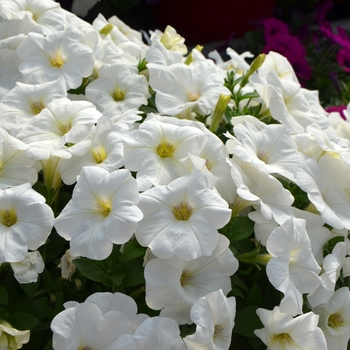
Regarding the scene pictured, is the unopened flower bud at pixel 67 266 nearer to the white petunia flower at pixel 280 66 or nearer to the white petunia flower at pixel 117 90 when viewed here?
the white petunia flower at pixel 117 90

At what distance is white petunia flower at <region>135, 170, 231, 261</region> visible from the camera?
0.74 meters

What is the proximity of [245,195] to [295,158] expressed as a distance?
18cm

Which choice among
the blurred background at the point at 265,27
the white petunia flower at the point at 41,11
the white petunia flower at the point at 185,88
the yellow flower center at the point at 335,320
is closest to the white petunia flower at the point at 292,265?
the yellow flower center at the point at 335,320

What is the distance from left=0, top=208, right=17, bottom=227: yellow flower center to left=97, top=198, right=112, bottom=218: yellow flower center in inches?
5.0

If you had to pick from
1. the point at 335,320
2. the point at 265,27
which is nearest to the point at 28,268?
the point at 335,320

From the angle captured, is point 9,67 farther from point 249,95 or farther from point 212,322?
point 212,322

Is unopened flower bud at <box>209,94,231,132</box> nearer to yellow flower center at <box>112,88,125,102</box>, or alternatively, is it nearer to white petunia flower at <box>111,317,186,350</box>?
yellow flower center at <box>112,88,125,102</box>

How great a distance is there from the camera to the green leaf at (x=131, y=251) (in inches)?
31.2

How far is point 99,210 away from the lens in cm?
79

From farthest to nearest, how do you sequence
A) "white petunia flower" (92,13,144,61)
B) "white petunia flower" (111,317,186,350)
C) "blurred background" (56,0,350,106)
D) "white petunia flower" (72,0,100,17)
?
"blurred background" (56,0,350,106)
"white petunia flower" (72,0,100,17)
"white petunia flower" (92,13,144,61)
"white petunia flower" (111,317,186,350)

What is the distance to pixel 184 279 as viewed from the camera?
809 millimetres

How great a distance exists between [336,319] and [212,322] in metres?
0.27

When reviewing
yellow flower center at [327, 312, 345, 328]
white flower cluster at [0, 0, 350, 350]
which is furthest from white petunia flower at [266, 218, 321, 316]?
yellow flower center at [327, 312, 345, 328]

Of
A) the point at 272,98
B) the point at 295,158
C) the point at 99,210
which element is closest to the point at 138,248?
the point at 99,210
